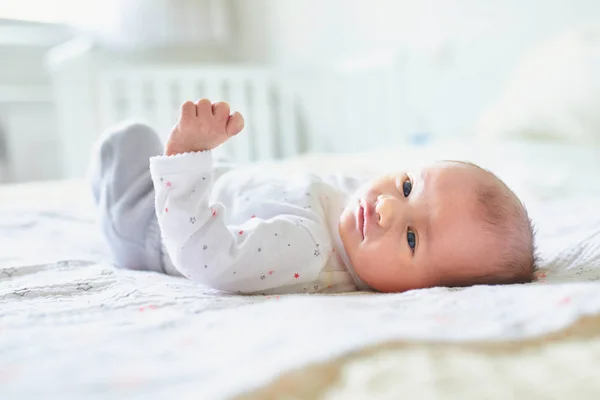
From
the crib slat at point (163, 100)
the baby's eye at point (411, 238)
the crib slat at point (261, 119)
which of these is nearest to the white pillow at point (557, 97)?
the baby's eye at point (411, 238)

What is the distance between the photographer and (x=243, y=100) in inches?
106

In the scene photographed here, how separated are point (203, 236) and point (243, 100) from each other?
1.99 meters

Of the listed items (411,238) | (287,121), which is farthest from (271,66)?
(411,238)

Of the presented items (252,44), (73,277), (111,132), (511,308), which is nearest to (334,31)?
(252,44)

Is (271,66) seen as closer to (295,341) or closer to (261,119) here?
(261,119)

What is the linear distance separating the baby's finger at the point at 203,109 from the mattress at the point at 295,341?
20cm

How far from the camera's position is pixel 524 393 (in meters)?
0.39

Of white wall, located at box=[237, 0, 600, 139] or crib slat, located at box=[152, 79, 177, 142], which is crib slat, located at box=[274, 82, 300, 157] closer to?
white wall, located at box=[237, 0, 600, 139]

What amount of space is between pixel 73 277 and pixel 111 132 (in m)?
0.32

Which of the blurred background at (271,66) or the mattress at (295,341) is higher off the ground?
the blurred background at (271,66)

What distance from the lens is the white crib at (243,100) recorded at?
2387 mm

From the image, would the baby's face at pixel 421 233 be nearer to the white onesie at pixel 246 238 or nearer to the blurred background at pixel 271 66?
the white onesie at pixel 246 238

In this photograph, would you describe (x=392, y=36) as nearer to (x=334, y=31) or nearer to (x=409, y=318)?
(x=334, y=31)

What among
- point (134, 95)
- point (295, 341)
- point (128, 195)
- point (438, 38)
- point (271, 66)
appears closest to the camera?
point (295, 341)
